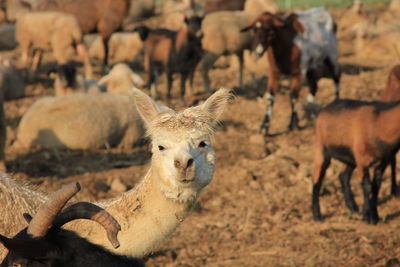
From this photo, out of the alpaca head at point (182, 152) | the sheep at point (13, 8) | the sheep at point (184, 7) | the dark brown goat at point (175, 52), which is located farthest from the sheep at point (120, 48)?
the alpaca head at point (182, 152)

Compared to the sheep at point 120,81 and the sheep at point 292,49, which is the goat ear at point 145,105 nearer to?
the sheep at point 292,49

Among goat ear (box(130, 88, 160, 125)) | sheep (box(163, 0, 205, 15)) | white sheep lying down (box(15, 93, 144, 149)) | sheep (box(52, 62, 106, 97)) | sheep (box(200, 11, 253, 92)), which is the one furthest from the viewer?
sheep (box(163, 0, 205, 15))

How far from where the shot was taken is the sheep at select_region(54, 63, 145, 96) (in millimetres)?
16219

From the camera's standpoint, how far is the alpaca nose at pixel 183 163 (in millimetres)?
5309

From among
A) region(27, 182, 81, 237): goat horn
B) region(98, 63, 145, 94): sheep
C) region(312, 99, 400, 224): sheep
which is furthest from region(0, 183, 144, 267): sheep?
region(98, 63, 145, 94): sheep

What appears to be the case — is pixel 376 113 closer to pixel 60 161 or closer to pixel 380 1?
pixel 60 161

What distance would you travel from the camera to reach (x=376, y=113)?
990cm

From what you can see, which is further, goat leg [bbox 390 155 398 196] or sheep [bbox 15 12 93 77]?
sheep [bbox 15 12 93 77]

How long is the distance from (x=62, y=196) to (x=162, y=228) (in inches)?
38.7

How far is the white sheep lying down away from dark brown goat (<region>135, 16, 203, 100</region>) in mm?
3259

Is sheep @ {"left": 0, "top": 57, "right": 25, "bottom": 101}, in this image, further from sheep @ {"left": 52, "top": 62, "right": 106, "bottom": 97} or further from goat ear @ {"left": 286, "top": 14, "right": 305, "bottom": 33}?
goat ear @ {"left": 286, "top": 14, "right": 305, "bottom": 33}

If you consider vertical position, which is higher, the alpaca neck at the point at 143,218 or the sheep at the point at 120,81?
the alpaca neck at the point at 143,218

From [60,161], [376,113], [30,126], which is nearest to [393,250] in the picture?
[376,113]

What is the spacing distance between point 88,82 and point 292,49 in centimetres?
495
